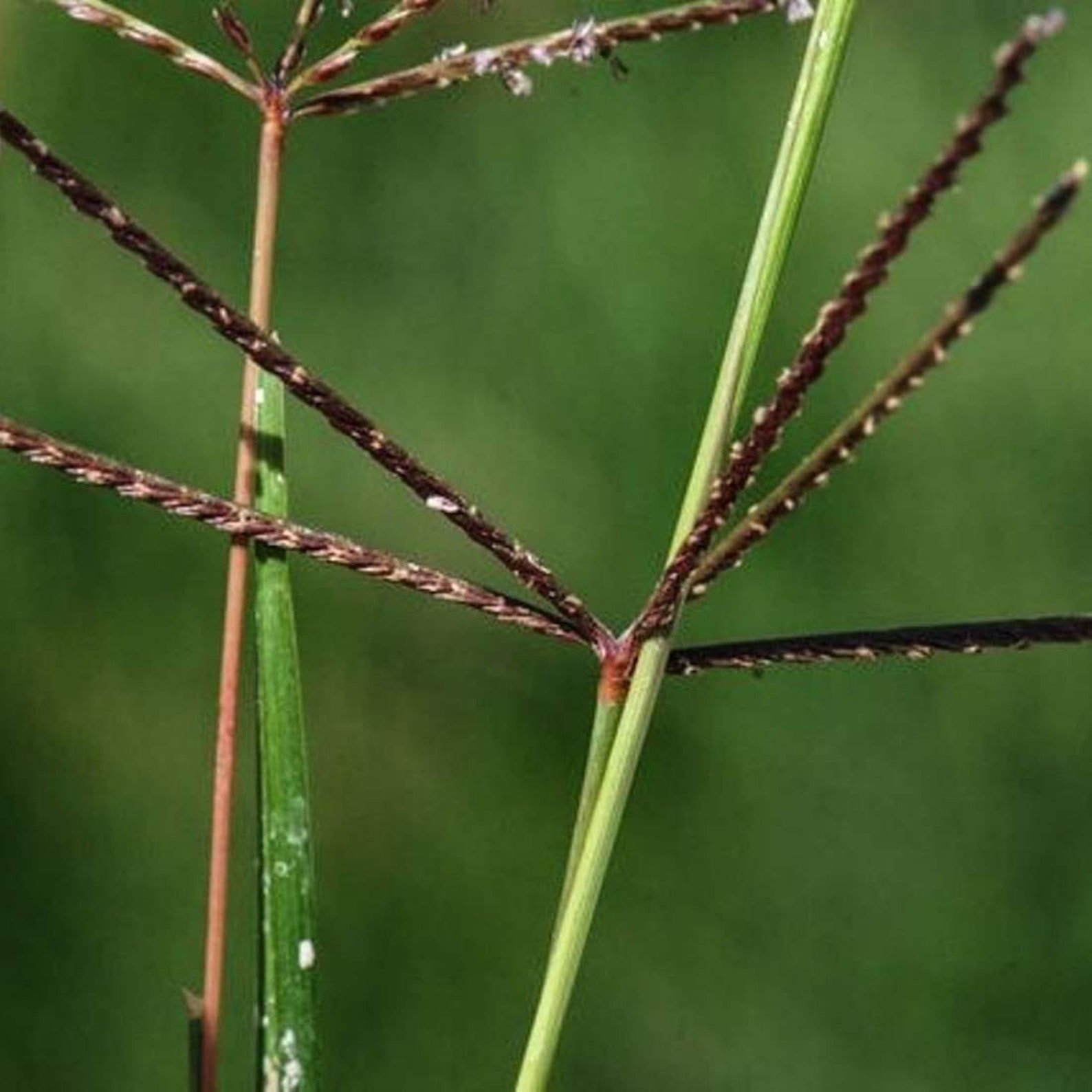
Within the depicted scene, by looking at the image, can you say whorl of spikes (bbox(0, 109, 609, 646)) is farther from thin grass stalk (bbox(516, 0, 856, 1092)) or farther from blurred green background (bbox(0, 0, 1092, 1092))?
blurred green background (bbox(0, 0, 1092, 1092))

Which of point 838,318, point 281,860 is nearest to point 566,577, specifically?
point 281,860

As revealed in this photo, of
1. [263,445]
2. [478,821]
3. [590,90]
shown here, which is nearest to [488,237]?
[590,90]

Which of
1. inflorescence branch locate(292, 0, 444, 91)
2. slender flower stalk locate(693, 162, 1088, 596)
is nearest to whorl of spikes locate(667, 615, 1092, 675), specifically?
slender flower stalk locate(693, 162, 1088, 596)

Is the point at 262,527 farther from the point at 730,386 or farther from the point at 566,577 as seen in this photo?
the point at 566,577

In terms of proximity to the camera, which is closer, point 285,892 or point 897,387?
point 897,387

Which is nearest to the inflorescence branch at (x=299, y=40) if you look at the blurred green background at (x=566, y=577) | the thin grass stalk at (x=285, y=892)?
the thin grass stalk at (x=285, y=892)

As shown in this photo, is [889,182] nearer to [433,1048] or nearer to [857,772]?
[857,772]

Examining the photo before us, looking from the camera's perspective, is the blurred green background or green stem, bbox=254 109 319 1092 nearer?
→ green stem, bbox=254 109 319 1092
